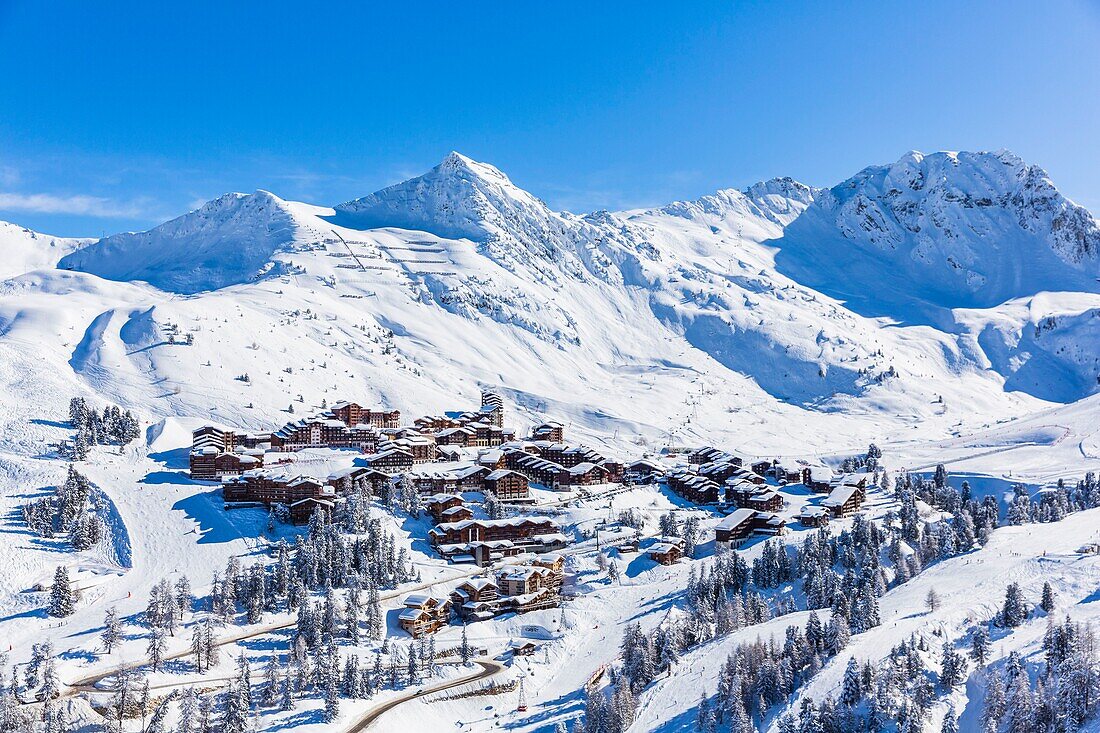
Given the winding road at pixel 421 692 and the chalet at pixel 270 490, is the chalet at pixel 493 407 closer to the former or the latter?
the chalet at pixel 270 490

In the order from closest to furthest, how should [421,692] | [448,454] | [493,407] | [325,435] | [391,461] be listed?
[421,692] < [391,461] < [448,454] < [325,435] < [493,407]

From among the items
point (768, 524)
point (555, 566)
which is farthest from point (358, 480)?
point (768, 524)

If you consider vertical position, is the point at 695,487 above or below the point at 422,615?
above

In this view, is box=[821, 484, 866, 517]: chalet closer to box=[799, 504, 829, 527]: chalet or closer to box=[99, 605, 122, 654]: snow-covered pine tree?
box=[799, 504, 829, 527]: chalet

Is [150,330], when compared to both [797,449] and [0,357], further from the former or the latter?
[797,449]

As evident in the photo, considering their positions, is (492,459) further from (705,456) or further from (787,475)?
(787,475)

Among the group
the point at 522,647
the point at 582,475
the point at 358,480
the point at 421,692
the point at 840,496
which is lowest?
the point at 421,692

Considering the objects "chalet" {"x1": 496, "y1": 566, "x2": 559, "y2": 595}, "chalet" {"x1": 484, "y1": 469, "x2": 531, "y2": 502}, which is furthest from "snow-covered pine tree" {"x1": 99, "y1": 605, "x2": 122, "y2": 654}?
"chalet" {"x1": 484, "y1": 469, "x2": 531, "y2": 502}

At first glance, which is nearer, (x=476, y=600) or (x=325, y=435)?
(x=476, y=600)
